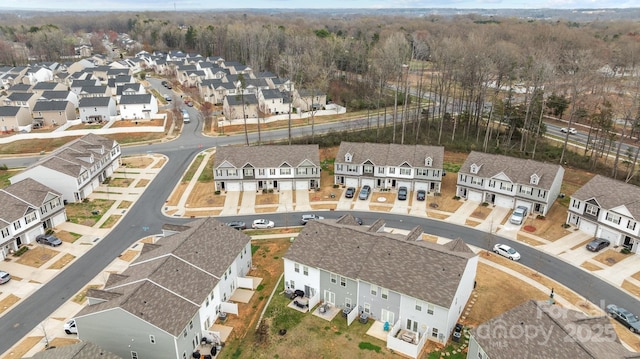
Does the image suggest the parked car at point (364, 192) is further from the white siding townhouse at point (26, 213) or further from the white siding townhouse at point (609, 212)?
the white siding townhouse at point (26, 213)

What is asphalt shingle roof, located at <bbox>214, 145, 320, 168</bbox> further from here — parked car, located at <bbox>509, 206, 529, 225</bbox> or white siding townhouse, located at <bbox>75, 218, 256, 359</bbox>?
parked car, located at <bbox>509, 206, 529, 225</bbox>

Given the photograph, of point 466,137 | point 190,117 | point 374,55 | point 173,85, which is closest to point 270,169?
point 466,137

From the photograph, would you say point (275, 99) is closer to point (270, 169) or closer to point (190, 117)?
point (190, 117)

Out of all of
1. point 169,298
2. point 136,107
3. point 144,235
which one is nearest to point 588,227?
point 169,298

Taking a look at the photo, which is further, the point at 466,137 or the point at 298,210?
the point at 466,137

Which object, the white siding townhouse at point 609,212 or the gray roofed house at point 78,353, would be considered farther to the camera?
the white siding townhouse at point 609,212

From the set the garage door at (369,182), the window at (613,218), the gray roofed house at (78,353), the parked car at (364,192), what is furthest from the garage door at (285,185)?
the window at (613,218)
